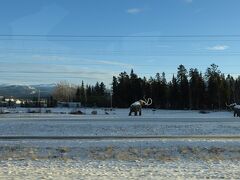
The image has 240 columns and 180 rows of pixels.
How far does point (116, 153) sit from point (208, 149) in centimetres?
451

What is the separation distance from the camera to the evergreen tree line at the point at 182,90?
141 metres

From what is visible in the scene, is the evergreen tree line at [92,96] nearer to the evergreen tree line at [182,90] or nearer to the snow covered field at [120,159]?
the evergreen tree line at [182,90]

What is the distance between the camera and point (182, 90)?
5773 inches

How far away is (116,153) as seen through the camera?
67.9 ft

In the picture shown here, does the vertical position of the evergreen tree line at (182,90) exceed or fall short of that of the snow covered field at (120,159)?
it exceeds it

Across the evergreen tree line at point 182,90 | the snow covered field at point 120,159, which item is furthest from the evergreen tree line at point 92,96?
the snow covered field at point 120,159

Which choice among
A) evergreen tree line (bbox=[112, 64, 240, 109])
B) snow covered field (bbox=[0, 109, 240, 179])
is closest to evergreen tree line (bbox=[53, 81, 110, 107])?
evergreen tree line (bbox=[112, 64, 240, 109])

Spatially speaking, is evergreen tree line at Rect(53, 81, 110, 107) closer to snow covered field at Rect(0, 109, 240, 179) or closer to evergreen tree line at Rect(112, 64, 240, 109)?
evergreen tree line at Rect(112, 64, 240, 109)

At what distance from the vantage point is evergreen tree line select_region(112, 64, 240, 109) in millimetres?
140750

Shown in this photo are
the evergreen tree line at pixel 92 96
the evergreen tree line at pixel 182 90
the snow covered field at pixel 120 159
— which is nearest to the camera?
the snow covered field at pixel 120 159

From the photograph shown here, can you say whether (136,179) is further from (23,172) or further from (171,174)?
(23,172)

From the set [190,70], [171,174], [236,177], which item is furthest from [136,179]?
[190,70]

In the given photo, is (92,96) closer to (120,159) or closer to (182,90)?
(182,90)

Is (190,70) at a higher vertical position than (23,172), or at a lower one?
higher
